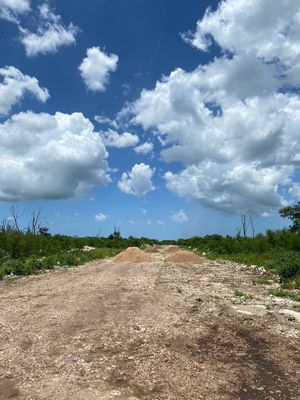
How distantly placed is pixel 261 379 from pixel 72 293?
28.9 ft

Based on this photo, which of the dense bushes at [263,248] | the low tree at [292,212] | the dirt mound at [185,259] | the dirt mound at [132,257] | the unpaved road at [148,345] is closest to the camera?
the unpaved road at [148,345]

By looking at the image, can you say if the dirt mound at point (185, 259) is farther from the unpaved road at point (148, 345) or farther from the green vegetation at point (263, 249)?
the unpaved road at point (148, 345)

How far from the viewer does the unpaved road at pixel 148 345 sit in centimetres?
687

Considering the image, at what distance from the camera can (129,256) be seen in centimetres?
2998

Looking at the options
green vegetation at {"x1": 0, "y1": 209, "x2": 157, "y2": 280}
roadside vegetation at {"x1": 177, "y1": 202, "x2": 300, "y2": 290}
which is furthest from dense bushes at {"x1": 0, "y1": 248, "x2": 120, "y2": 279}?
roadside vegetation at {"x1": 177, "y1": 202, "x2": 300, "y2": 290}

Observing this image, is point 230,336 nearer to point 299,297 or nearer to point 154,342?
point 154,342

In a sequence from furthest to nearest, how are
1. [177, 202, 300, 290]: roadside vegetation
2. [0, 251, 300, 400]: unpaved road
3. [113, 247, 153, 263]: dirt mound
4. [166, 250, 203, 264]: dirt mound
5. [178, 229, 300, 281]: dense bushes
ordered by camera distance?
[113, 247, 153, 263]: dirt mound → [166, 250, 203, 264]: dirt mound → [178, 229, 300, 281]: dense bushes → [177, 202, 300, 290]: roadside vegetation → [0, 251, 300, 400]: unpaved road

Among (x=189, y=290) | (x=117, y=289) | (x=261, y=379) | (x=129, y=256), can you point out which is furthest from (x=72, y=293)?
(x=129, y=256)

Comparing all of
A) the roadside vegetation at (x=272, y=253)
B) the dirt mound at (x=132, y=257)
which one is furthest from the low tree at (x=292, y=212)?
the dirt mound at (x=132, y=257)

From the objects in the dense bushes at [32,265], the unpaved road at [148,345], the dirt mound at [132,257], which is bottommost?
the unpaved road at [148,345]

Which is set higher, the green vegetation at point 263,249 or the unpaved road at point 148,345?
the green vegetation at point 263,249

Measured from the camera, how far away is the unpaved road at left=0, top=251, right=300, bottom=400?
22.5 ft

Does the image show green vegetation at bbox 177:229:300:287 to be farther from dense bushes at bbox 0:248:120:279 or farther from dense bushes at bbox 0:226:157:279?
dense bushes at bbox 0:248:120:279

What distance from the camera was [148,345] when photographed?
883 centimetres
